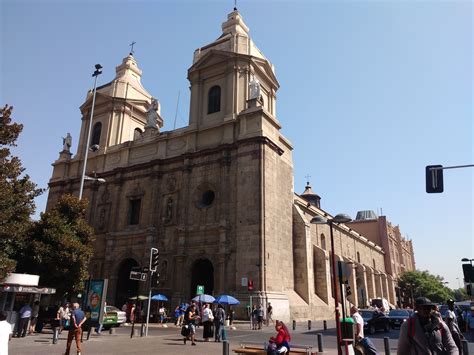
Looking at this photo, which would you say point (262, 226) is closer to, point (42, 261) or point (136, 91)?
point (42, 261)

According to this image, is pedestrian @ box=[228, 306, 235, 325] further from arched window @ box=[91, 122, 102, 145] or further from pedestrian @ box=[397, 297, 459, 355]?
arched window @ box=[91, 122, 102, 145]

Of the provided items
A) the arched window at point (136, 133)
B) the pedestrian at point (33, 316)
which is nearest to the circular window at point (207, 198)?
the pedestrian at point (33, 316)

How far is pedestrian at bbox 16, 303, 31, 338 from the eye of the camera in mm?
16469

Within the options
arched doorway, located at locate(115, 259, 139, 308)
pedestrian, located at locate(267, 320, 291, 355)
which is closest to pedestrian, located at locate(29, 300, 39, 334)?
arched doorway, located at locate(115, 259, 139, 308)

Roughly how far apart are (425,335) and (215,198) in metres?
A: 25.6

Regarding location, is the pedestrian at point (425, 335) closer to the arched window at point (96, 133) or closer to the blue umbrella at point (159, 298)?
the blue umbrella at point (159, 298)

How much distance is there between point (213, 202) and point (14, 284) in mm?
16015

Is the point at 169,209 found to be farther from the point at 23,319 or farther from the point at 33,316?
the point at 23,319

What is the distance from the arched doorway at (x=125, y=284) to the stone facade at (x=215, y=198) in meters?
0.09

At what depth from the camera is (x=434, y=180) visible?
12.4 metres

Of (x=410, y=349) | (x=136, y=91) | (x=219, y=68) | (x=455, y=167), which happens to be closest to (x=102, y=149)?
(x=136, y=91)

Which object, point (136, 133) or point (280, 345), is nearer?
point (280, 345)

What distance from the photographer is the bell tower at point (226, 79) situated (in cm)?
3312

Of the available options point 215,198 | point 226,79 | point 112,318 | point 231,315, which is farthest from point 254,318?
point 226,79
